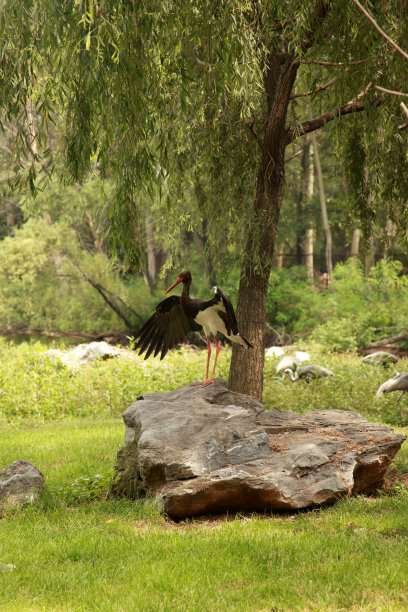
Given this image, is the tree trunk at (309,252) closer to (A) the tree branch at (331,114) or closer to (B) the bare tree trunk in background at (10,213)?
(B) the bare tree trunk in background at (10,213)

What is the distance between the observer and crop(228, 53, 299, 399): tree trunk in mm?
7266

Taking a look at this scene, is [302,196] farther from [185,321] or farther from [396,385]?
[185,321]

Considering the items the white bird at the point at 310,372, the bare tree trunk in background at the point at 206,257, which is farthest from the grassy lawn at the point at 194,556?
the white bird at the point at 310,372

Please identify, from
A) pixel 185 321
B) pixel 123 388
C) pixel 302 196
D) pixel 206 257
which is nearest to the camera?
pixel 185 321

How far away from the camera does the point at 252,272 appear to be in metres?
7.42

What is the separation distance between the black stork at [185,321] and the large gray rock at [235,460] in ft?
2.25

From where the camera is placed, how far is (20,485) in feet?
17.3

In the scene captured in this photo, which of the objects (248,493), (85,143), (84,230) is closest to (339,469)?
(248,493)

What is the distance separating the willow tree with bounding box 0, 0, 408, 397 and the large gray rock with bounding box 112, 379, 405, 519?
1588 millimetres

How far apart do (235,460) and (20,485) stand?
6.17 ft

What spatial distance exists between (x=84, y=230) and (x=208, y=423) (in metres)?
23.0

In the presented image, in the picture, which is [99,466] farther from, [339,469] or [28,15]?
[28,15]

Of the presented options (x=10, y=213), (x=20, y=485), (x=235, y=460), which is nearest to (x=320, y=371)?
(x=235, y=460)

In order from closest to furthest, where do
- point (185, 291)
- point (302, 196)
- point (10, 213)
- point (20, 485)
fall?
point (20, 485), point (185, 291), point (302, 196), point (10, 213)
